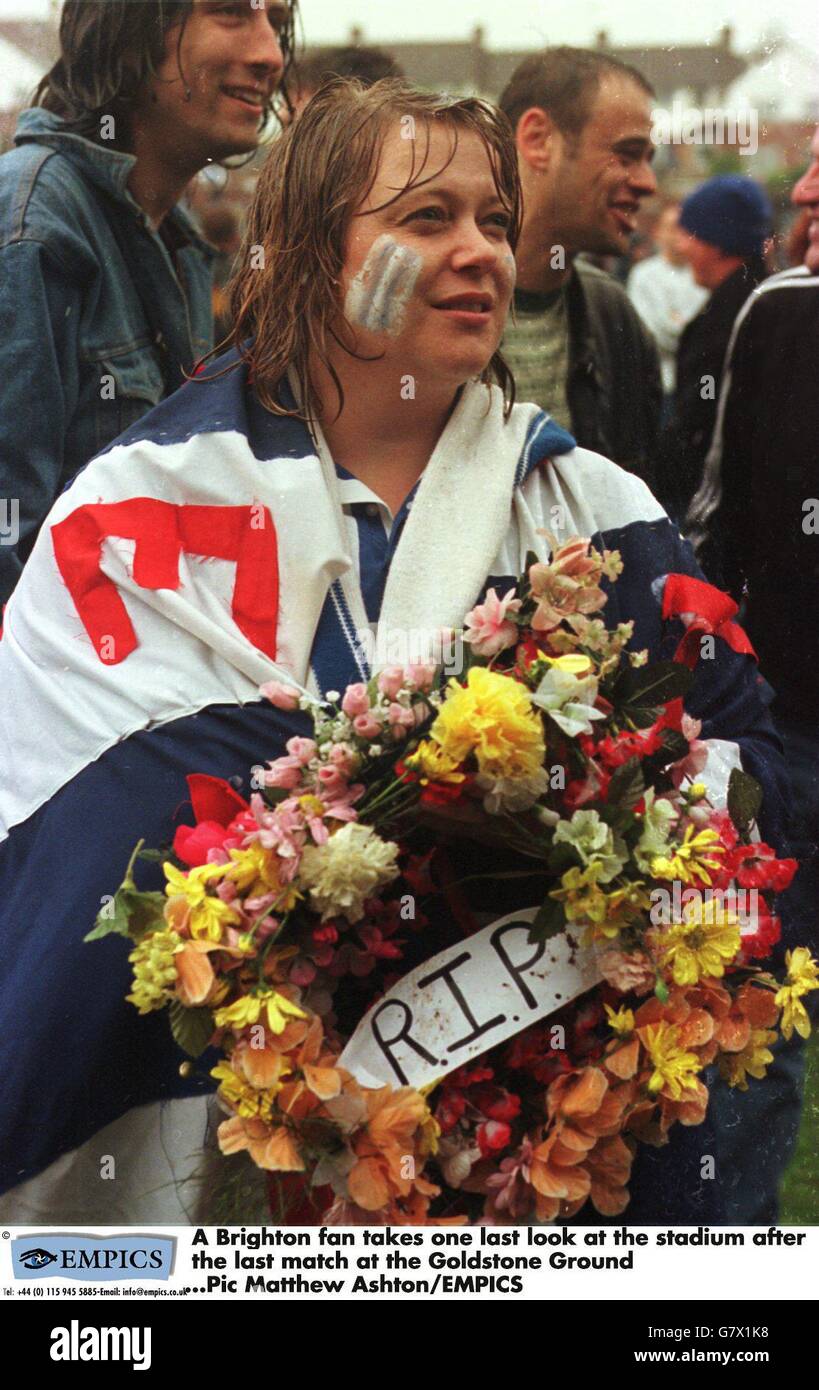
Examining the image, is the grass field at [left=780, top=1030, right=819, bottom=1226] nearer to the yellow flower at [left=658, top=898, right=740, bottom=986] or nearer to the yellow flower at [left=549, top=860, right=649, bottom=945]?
the yellow flower at [left=658, top=898, right=740, bottom=986]

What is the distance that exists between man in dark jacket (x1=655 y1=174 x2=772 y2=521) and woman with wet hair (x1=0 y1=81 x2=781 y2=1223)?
427 mm

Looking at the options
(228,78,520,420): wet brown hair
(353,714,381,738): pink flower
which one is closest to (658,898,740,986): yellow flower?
(353,714,381,738): pink flower

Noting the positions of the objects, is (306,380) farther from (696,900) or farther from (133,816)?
(696,900)

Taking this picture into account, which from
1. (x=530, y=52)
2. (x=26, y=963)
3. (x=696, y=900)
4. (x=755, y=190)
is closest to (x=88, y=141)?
(x=530, y=52)

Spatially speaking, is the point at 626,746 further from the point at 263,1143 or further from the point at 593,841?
the point at 263,1143

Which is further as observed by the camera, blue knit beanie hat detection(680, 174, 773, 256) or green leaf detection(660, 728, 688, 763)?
blue knit beanie hat detection(680, 174, 773, 256)

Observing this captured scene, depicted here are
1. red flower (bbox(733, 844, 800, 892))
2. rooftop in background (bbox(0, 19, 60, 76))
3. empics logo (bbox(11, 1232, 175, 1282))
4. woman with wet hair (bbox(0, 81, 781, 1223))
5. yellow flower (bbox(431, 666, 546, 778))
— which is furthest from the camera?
rooftop in background (bbox(0, 19, 60, 76))

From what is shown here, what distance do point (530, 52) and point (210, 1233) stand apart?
194cm

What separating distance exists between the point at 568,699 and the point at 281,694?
41cm

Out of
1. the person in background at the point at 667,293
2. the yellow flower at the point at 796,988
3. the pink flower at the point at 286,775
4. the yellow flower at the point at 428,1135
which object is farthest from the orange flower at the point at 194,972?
the person in background at the point at 667,293

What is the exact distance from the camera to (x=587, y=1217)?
2.63 meters

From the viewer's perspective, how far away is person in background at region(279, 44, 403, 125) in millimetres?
2820
